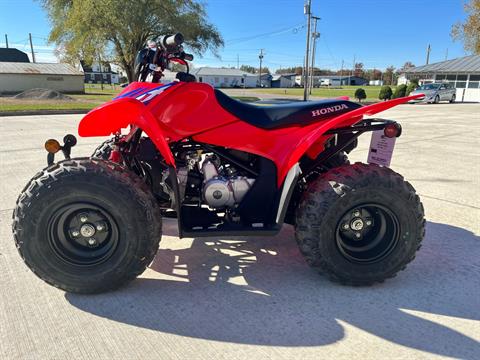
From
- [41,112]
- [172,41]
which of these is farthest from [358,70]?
[172,41]

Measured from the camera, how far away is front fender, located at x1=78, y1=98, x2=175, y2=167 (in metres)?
2.63

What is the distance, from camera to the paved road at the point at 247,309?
2.26 meters

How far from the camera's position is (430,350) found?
226 centimetres

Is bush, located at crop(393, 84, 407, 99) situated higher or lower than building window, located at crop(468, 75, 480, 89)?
lower

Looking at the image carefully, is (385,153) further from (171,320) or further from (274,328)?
(171,320)

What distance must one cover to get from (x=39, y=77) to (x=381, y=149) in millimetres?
38351

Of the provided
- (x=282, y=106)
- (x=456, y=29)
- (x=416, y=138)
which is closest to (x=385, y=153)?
(x=282, y=106)

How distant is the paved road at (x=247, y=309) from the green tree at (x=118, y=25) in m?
23.9

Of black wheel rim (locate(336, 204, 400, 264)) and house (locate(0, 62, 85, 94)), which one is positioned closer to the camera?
black wheel rim (locate(336, 204, 400, 264))

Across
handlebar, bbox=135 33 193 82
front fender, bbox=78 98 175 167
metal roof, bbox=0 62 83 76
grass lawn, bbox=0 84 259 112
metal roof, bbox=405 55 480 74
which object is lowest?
grass lawn, bbox=0 84 259 112

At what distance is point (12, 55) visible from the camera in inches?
2453

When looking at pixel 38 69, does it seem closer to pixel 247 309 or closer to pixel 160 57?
pixel 160 57

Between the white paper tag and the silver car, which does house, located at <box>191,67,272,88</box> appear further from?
the white paper tag

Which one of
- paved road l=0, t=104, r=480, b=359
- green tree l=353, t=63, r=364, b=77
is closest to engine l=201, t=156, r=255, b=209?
paved road l=0, t=104, r=480, b=359
